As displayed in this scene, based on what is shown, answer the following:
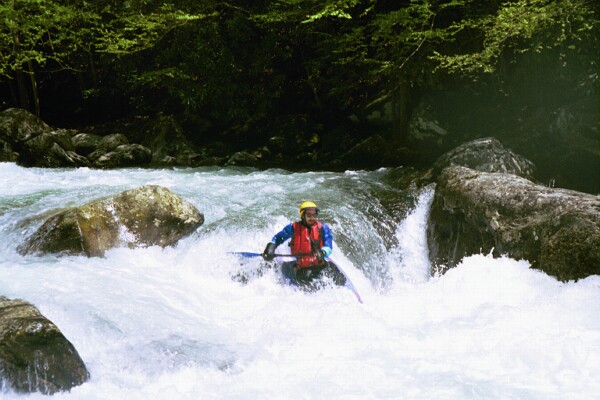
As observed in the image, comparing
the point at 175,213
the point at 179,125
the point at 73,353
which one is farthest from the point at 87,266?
the point at 179,125

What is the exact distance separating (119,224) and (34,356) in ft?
9.95

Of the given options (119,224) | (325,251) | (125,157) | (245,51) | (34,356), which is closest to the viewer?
(34,356)

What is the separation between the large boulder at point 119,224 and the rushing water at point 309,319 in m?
0.16

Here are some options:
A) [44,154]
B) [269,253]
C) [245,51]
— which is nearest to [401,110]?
[245,51]

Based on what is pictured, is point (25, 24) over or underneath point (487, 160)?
over

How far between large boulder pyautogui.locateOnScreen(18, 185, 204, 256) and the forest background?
224 inches

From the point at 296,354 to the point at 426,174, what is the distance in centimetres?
555

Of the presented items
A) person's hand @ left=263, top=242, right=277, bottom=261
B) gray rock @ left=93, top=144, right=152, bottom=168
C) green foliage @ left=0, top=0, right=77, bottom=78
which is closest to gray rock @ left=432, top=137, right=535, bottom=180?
person's hand @ left=263, top=242, right=277, bottom=261

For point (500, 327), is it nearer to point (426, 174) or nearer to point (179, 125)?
point (426, 174)

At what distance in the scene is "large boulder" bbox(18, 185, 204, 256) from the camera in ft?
18.4

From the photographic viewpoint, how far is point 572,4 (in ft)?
22.5

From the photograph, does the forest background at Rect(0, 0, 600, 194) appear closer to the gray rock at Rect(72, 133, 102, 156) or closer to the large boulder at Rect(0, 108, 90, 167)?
the gray rock at Rect(72, 133, 102, 156)

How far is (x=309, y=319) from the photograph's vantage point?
15.6ft

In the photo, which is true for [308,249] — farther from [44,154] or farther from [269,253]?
[44,154]
